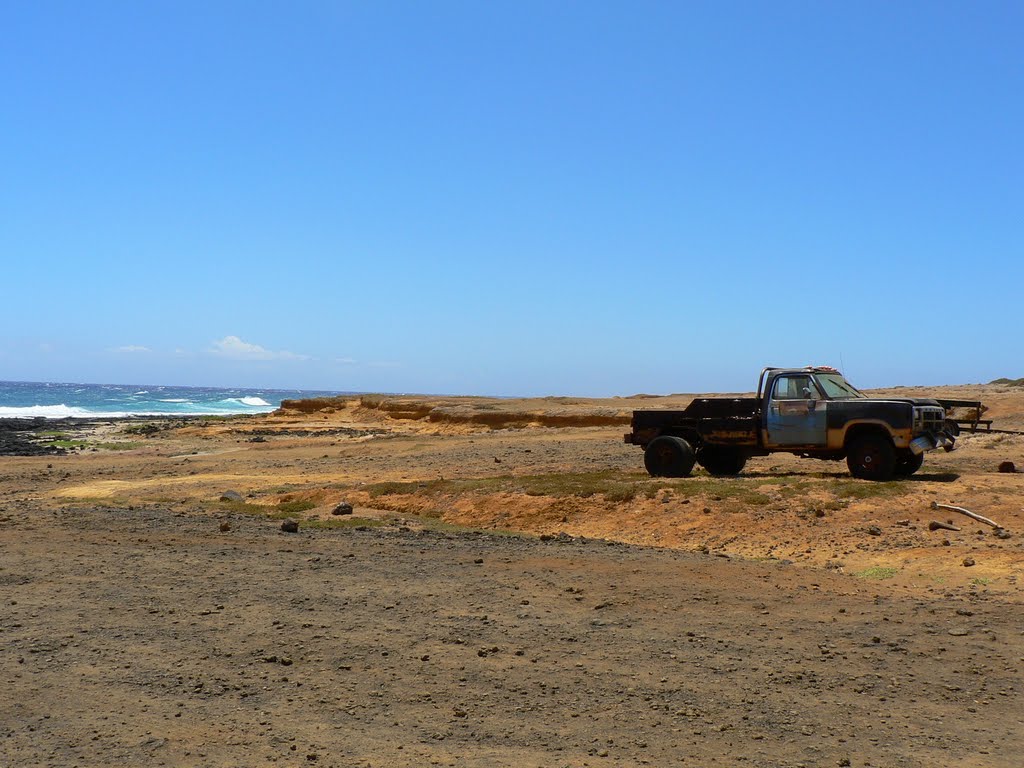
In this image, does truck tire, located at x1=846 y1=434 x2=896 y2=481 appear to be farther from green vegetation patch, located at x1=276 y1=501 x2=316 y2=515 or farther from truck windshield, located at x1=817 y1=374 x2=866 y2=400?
green vegetation patch, located at x1=276 y1=501 x2=316 y2=515

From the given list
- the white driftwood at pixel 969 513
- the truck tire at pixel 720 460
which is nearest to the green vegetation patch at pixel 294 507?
the truck tire at pixel 720 460

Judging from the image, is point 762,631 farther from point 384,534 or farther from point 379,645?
point 384,534

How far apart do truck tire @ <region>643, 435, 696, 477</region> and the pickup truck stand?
0.06ft

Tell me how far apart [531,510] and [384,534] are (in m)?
3.15

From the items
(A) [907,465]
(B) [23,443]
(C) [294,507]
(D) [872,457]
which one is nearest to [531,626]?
(D) [872,457]

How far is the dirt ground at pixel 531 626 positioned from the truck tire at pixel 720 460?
501mm

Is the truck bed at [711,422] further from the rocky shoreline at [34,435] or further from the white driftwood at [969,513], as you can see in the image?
the rocky shoreline at [34,435]

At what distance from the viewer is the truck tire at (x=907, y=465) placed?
17156 millimetres

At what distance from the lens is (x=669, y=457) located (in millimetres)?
18594

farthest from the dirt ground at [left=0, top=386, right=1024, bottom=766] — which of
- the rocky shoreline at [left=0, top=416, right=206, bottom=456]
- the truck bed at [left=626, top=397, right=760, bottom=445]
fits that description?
the rocky shoreline at [left=0, top=416, right=206, bottom=456]

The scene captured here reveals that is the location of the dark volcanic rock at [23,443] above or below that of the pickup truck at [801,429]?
below

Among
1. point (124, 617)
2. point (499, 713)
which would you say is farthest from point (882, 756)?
point (124, 617)

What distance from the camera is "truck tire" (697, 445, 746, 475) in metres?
19.4

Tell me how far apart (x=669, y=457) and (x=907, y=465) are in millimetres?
4203
